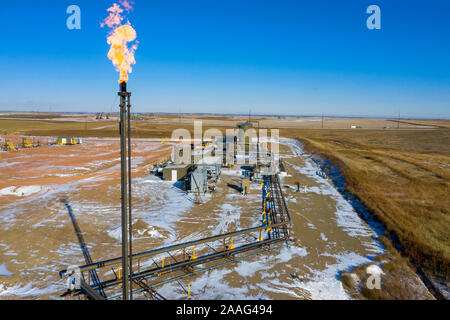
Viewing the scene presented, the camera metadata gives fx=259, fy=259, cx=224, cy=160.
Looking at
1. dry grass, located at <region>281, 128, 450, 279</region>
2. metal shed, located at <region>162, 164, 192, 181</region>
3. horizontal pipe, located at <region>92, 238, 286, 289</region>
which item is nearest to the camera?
horizontal pipe, located at <region>92, 238, 286, 289</region>

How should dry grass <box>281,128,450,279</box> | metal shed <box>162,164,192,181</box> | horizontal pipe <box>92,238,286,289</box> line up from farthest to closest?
→ metal shed <box>162,164,192,181</box>
dry grass <box>281,128,450,279</box>
horizontal pipe <box>92,238,286,289</box>

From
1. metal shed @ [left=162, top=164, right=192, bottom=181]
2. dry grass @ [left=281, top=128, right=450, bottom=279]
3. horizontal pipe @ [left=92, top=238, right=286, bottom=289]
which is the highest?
metal shed @ [left=162, top=164, right=192, bottom=181]

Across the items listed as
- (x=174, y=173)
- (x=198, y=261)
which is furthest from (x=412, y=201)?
(x=174, y=173)

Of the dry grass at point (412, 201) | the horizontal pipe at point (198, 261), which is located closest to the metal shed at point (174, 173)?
the horizontal pipe at point (198, 261)

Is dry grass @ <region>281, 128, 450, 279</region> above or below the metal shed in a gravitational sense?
below

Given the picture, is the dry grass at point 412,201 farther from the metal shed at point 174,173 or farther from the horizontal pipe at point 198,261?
the metal shed at point 174,173

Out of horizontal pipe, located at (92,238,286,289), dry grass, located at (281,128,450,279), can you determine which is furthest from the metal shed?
dry grass, located at (281,128,450,279)

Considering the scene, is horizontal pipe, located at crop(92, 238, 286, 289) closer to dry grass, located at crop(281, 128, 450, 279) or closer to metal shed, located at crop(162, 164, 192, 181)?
dry grass, located at crop(281, 128, 450, 279)

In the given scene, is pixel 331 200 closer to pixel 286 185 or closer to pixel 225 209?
pixel 286 185

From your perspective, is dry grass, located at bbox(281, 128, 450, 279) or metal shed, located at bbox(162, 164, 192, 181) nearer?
dry grass, located at bbox(281, 128, 450, 279)

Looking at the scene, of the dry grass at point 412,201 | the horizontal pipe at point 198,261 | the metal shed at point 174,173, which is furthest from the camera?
the metal shed at point 174,173

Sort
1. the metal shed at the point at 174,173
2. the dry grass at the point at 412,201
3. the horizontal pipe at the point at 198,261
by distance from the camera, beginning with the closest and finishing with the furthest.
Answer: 1. the horizontal pipe at the point at 198,261
2. the dry grass at the point at 412,201
3. the metal shed at the point at 174,173
